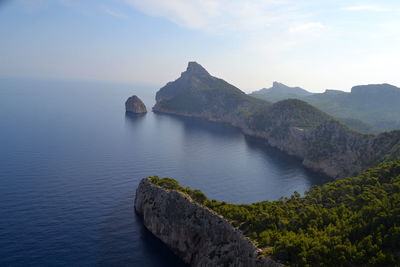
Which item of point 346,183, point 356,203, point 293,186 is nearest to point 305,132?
point 293,186

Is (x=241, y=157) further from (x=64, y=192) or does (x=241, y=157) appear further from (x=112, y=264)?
(x=112, y=264)

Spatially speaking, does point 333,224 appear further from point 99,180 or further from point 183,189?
point 99,180

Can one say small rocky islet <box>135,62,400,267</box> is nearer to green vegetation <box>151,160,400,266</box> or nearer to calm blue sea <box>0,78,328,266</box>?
green vegetation <box>151,160,400,266</box>

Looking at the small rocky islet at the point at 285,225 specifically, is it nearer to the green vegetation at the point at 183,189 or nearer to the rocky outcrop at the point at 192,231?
the rocky outcrop at the point at 192,231

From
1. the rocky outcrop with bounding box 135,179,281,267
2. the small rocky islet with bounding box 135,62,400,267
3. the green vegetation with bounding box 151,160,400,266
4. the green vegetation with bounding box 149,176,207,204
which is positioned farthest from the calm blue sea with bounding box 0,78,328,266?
the green vegetation with bounding box 151,160,400,266

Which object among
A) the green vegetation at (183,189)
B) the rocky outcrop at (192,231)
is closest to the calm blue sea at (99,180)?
the rocky outcrop at (192,231)

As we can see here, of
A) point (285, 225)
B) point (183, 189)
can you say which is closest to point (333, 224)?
point (285, 225)

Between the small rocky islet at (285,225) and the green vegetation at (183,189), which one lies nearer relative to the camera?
the small rocky islet at (285,225)
